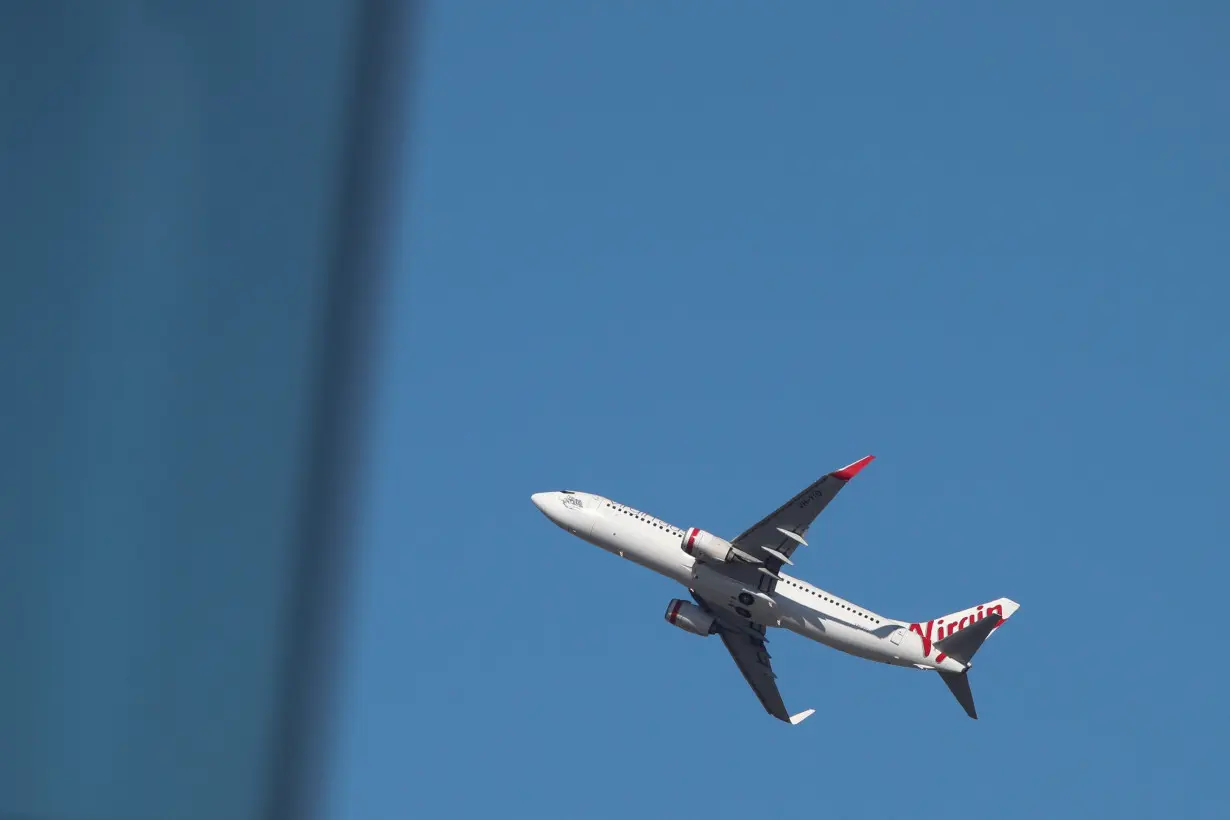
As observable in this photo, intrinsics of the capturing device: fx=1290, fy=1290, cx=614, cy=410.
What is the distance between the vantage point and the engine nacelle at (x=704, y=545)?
2306 inches

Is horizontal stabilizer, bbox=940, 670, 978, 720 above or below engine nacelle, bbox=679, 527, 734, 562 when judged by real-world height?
below

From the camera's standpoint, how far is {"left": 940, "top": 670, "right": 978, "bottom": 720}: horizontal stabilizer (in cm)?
6091

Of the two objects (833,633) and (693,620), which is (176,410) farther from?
(693,620)

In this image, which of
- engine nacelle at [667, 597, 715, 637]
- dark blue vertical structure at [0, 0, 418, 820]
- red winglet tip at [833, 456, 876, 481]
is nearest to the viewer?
dark blue vertical structure at [0, 0, 418, 820]

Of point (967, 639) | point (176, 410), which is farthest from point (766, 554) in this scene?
point (176, 410)

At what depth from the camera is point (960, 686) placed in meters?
61.1

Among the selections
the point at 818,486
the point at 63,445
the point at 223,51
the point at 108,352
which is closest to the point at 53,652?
the point at 63,445

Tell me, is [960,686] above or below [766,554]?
below

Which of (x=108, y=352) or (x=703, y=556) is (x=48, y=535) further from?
(x=703, y=556)

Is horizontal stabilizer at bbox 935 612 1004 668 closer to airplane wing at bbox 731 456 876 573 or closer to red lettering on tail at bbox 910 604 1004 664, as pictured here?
red lettering on tail at bbox 910 604 1004 664

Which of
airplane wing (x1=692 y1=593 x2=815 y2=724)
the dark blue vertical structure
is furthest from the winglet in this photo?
the dark blue vertical structure

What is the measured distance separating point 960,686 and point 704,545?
1435 centimetres

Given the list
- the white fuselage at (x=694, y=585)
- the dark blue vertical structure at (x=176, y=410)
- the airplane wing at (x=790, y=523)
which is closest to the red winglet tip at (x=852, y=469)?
the airplane wing at (x=790, y=523)

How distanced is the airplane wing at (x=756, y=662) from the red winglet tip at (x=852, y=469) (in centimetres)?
1554
